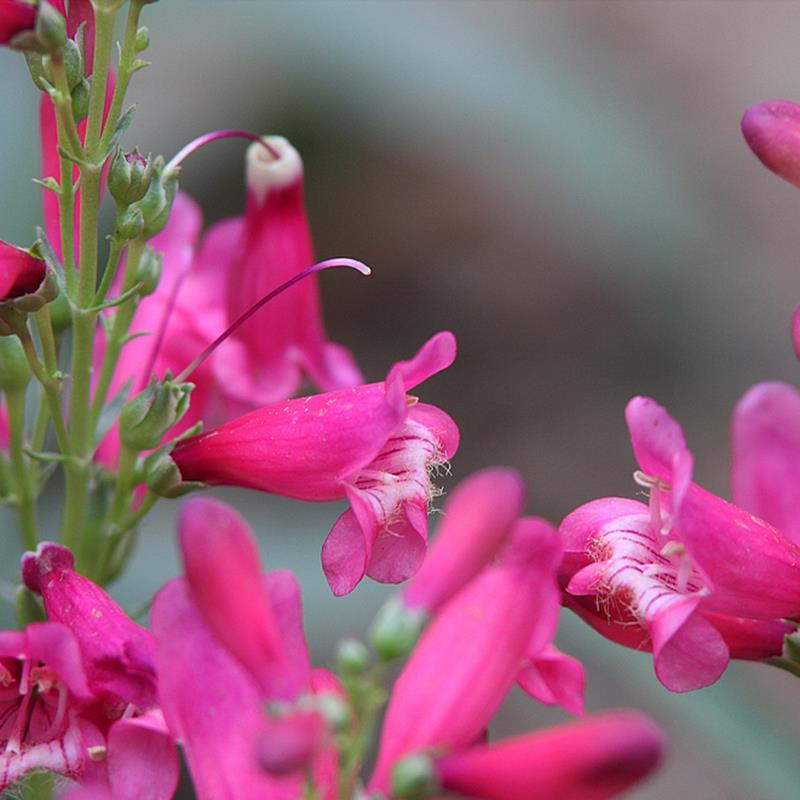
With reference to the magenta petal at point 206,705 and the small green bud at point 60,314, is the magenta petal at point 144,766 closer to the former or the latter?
the magenta petal at point 206,705

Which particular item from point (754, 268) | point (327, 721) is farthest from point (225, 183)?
point (327, 721)

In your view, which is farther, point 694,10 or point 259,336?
point 694,10

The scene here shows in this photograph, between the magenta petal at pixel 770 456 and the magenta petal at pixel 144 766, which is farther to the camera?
the magenta petal at pixel 770 456

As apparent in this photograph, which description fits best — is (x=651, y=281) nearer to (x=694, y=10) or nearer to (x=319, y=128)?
(x=319, y=128)

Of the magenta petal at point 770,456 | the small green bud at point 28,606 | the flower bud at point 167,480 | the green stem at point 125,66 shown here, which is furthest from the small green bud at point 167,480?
the magenta petal at point 770,456

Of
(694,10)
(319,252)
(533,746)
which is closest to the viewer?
(533,746)

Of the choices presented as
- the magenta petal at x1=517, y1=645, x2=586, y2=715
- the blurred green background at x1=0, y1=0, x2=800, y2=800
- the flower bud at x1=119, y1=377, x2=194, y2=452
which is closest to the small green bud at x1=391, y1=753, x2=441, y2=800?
the magenta petal at x1=517, y1=645, x2=586, y2=715
